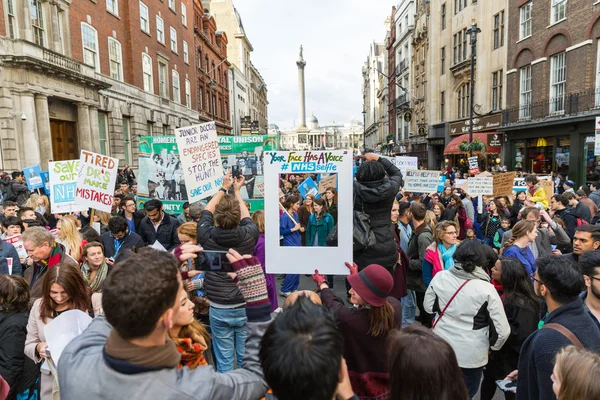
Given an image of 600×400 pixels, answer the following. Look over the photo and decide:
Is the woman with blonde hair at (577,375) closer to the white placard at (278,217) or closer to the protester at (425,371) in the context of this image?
the protester at (425,371)

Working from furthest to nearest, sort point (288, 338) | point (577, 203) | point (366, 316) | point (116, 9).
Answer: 1. point (116, 9)
2. point (577, 203)
3. point (366, 316)
4. point (288, 338)

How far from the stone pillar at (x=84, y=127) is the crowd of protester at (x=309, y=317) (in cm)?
1603

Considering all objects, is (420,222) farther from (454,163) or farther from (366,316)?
(454,163)

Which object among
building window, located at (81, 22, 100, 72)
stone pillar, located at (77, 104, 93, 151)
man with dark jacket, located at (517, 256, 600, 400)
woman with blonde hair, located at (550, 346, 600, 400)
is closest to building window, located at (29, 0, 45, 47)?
building window, located at (81, 22, 100, 72)

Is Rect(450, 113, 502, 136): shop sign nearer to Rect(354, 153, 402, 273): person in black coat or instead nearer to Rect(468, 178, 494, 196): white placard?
Rect(468, 178, 494, 196): white placard

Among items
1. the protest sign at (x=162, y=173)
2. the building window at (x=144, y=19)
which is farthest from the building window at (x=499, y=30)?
the protest sign at (x=162, y=173)

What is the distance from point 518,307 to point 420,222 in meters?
2.27

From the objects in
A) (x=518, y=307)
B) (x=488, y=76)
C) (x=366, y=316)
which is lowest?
(x=518, y=307)

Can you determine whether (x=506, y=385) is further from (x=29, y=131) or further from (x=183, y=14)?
(x=183, y=14)

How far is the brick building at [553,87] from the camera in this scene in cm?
1666

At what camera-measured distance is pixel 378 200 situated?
3.91 meters

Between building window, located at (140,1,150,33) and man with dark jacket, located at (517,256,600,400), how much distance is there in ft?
91.3

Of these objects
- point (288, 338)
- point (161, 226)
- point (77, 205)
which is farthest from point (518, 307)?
point (77, 205)

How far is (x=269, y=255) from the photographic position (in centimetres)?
335
